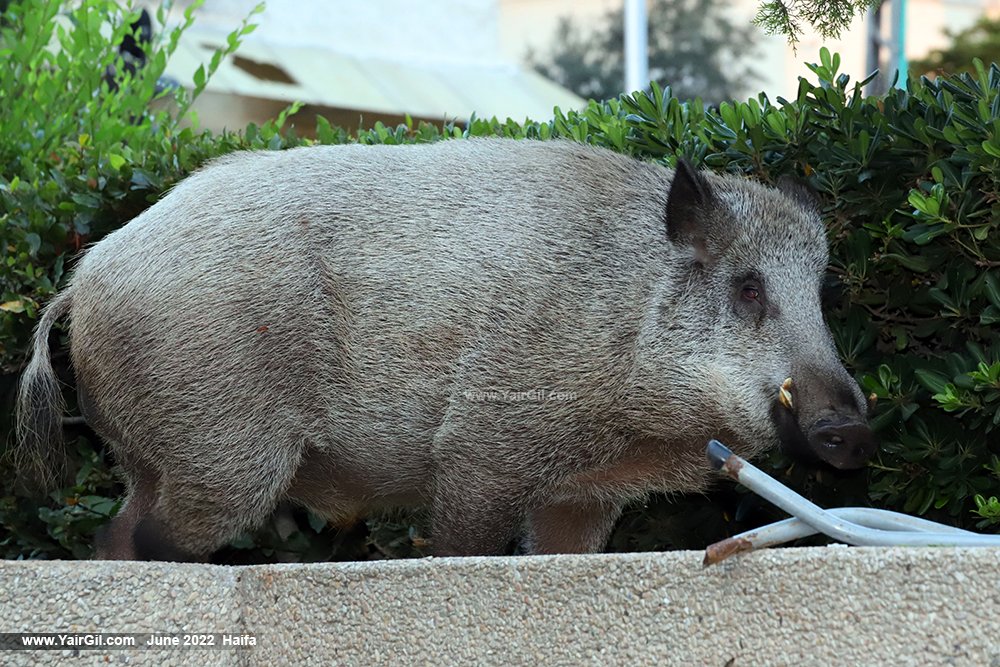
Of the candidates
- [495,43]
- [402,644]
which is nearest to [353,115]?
[495,43]

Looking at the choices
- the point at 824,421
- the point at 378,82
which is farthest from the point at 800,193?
the point at 378,82

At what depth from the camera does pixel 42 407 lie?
14.8ft

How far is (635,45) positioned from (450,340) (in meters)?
12.4

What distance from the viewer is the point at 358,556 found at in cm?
565

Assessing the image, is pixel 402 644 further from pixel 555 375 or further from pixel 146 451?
pixel 146 451

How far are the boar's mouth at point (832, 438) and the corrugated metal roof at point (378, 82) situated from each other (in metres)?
9.37

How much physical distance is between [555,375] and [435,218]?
713 millimetres

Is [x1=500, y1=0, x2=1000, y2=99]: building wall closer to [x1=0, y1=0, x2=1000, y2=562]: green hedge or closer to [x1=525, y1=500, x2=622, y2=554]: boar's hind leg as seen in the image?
[x1=0, y1=0, x2=1000, y2=562]: green hedge

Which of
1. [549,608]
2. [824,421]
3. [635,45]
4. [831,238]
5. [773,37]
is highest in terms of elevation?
[773,37]

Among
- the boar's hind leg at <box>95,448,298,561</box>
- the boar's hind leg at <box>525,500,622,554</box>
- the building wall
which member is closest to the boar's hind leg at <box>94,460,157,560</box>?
the boar's hind leg at <box>95,448,298,561</box>

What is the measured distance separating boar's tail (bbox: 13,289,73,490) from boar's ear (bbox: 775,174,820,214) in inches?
103

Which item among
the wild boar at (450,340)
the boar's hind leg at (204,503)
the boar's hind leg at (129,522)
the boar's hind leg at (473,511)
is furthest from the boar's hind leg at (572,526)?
the boar's hind leg at (129,522)

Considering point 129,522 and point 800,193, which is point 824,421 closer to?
point 800,193

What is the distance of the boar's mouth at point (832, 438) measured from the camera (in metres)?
3.62
